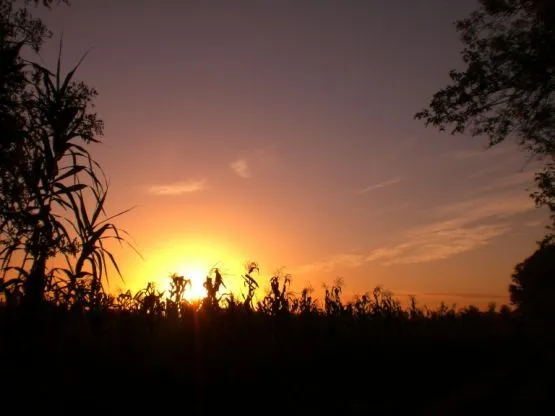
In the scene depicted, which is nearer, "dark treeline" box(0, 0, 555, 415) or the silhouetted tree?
"dark treeline" box(0, 0, 555, 415)

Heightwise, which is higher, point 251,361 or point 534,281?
point 534,281

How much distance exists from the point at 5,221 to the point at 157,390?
13.0 ft

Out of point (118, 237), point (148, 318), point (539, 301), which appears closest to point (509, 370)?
point (148, 318)

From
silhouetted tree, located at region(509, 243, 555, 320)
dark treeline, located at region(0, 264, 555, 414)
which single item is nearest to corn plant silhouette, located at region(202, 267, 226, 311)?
dark treeline, located at region(0, 264, 555, 414)

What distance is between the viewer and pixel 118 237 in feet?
21.9

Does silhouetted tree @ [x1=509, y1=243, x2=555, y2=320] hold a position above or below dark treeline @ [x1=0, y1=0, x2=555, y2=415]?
above

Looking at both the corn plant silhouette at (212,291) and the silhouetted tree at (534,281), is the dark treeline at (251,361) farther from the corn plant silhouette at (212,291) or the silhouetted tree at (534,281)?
the silhouetted tree at (534,281)

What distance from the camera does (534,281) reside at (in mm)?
26875

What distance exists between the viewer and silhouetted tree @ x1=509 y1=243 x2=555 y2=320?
24.6 metres

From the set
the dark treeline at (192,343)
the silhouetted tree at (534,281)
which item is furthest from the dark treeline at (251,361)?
the silhouetted tree at (534,281)

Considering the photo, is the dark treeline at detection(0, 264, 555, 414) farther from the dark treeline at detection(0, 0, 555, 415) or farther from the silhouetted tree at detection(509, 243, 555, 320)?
the silhouetted tree at detection(509, 243, 555, 320)

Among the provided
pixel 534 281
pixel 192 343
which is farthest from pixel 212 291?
pixel 534 281

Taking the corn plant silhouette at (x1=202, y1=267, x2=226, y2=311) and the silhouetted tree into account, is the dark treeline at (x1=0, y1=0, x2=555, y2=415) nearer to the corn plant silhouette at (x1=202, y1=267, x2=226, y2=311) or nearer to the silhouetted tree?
the corn plant silhouette at (x1=202, y1=267, x2=226, y2=311)

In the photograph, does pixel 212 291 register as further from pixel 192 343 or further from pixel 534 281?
pixel 534 281
